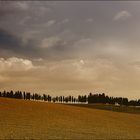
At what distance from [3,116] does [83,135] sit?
1547cm

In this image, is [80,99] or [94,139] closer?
[94,139]

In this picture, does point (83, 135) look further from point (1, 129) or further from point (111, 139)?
point (1, 129)

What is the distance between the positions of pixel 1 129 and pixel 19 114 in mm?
15169

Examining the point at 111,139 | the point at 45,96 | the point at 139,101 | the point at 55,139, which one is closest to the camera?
the point at 55,139

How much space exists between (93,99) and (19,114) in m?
126

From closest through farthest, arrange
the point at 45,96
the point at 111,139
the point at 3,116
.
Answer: the point at 111,139 → the point at 3,116 → the point at 45,96

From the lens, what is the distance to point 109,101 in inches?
6786

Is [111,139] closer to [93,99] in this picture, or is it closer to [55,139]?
[55,139]

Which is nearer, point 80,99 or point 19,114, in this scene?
point 19,114

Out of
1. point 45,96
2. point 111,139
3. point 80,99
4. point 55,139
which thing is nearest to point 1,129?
point 55,139

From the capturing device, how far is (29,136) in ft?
100

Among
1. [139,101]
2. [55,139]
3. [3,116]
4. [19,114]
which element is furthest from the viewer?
[139,101]

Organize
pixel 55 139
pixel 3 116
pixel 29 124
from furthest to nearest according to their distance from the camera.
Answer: pixel 3 116 → pixel 29 124 → pixel 55 139

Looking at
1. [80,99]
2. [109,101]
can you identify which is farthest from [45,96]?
[109,101]
